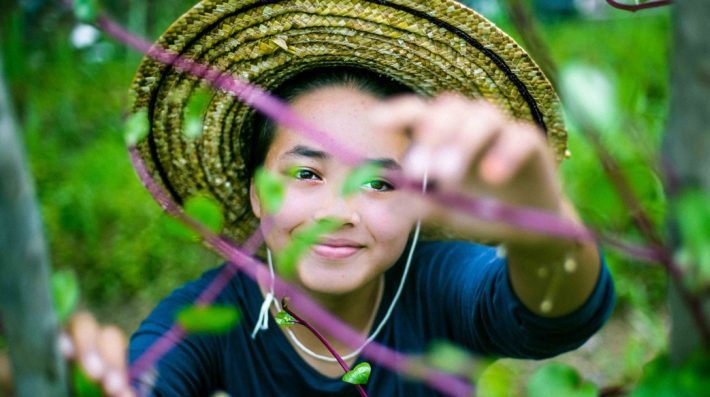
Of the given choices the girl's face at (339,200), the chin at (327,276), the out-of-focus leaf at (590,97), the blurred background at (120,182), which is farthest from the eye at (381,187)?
the out-of-focus leaf at (590,97)

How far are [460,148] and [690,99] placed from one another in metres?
0.13

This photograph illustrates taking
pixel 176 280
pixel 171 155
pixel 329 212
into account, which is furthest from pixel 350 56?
pixel 176 280

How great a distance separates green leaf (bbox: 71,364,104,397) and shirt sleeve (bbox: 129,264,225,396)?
0.57m

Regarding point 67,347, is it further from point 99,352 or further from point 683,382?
point 683,382

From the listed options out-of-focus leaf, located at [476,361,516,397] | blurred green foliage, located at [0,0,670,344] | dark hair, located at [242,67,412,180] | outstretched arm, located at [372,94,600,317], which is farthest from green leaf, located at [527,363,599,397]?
blurred green foliage, located at [0,0,670,344]

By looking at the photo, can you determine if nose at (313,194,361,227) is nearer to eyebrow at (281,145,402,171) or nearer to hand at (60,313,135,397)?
eyebrow at (281,145,402,171)

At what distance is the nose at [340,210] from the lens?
85 cm

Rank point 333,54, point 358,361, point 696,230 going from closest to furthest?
point 696,230 < point 333,54 < point 358,361

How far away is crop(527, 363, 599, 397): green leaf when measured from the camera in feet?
1.15

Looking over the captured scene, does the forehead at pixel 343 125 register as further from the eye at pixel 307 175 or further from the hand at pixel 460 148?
the hand at pixel 460 148

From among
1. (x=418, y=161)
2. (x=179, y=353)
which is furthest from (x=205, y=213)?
(x=179, y=353)

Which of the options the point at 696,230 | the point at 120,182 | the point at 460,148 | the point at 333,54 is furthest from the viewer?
the point at 120,182

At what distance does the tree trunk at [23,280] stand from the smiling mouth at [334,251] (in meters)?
0.62

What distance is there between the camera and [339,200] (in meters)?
0.88
